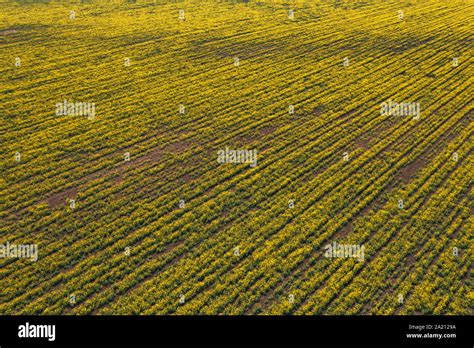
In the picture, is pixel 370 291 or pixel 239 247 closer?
pixel 370 291

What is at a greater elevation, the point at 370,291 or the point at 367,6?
the point at 367,6

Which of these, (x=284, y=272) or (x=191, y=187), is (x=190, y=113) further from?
(x=284, y=272)

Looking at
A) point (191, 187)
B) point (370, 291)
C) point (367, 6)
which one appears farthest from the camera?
point (367, 6)
